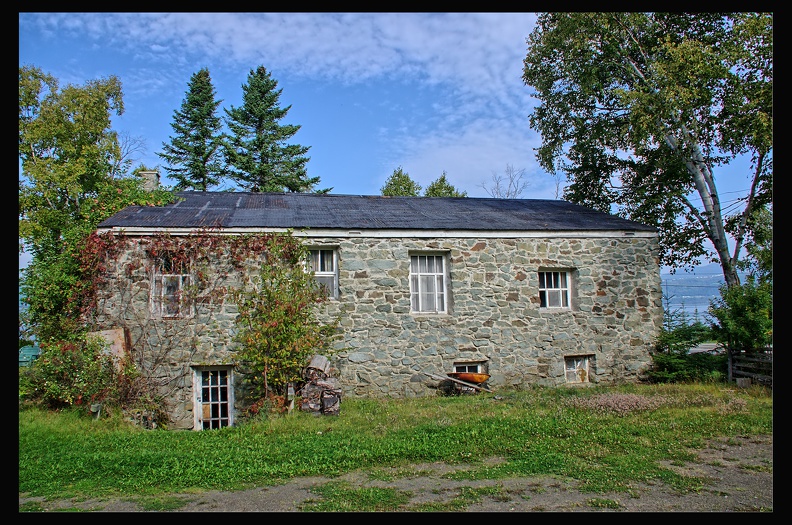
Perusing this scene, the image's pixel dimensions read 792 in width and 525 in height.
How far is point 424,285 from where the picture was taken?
12.5 meters

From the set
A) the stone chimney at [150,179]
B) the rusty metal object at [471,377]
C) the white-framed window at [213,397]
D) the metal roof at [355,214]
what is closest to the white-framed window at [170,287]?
the metal roof at [355,214]

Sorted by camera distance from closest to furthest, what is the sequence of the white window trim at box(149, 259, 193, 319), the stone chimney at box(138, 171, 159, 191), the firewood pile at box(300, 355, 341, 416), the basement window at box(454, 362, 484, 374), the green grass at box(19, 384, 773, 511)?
the green grass at box(19, 384, 773, 511)
the firewood pile at box(300, 355, 341, 416)
the white window trim at box(149, 259, 193, 319)
the basement window at box(454, 362, 484, 374)
the stone chimney at box(138, 171, 159, 191)

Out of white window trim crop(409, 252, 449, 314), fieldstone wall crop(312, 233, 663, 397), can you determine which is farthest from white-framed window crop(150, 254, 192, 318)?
white window trim crop(409, 252, 449, 314)

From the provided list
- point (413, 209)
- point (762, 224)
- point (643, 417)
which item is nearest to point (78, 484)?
point (643, 417)

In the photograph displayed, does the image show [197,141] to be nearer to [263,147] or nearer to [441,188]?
[263,147]

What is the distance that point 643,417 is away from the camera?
8.88 m

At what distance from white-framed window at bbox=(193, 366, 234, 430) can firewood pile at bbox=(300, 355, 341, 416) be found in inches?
79.0

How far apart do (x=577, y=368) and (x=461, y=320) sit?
3.50 meters

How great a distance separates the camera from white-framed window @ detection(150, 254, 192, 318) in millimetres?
10922

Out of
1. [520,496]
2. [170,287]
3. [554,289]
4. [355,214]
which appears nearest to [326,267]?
[355,214]

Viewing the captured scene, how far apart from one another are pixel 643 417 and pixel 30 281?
13212 mm

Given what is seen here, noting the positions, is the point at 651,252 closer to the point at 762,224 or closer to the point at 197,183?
the point at 762,224

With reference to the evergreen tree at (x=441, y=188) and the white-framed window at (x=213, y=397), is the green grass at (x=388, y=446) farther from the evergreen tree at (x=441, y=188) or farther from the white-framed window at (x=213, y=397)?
the evergreen tree at (x=441, y=188)

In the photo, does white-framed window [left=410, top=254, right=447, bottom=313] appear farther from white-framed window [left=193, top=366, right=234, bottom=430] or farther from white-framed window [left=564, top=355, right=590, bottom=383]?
white-framed window [left=193, top=366, right=234, bottom=430]
